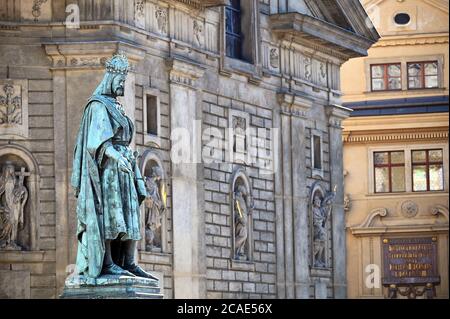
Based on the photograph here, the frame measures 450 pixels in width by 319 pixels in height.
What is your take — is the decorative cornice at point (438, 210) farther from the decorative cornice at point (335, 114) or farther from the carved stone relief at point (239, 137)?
the carved stone relief at point (239, 137)

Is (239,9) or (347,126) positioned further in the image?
(347,126)

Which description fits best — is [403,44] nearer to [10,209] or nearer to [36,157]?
[36,157]

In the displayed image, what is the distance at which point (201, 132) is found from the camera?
42031 millimetres

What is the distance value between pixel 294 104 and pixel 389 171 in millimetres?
19810

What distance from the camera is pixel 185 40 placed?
41469 mm

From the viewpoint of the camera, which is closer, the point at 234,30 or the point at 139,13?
the point at 139,13

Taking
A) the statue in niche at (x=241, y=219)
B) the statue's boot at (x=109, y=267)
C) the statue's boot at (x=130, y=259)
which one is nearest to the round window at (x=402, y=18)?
the statue in niche at (x=241, y=219)

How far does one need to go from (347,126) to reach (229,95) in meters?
21.8

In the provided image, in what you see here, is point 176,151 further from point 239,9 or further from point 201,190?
point 239,9

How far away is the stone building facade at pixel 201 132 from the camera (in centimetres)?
3731

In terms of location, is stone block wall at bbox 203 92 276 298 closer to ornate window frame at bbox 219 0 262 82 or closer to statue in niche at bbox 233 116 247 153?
statue in niche at bbox 233 116 247 153

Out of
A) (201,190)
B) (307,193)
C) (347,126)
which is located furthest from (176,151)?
(347,126)

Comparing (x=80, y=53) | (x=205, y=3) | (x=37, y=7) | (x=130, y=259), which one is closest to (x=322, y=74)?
(x=205, y=3)

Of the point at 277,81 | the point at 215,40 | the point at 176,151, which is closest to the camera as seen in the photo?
the point at 176,151
